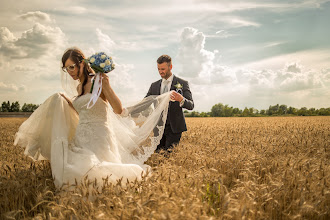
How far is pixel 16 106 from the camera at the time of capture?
232ft

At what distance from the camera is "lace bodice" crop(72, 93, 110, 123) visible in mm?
4570

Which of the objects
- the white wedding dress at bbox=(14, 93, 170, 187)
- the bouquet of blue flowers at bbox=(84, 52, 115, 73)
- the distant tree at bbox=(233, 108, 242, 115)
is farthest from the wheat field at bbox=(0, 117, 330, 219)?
the distant tree at bbox=(233, 108, 242, 115)

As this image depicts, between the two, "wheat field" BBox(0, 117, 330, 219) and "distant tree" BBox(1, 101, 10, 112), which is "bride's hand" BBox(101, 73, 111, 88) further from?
"distant tree" BBox(1, 101, 10, 112)

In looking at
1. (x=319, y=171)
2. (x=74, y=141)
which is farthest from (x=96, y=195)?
(x=319, y=171)

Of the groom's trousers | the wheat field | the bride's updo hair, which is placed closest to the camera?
the wheat field

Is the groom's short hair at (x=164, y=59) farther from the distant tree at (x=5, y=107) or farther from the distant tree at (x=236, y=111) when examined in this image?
the distant tree at (x=5, y=107)

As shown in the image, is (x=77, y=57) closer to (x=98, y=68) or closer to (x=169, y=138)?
(x=98, y=68)

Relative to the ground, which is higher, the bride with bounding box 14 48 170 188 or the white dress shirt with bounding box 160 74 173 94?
the white dress shirt with bounding box 160 74 173 94

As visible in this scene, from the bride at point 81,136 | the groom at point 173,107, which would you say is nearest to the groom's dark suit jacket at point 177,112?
the groom at point 173,107

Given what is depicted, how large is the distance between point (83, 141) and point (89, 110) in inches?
21.1

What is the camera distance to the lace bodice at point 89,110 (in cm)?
457

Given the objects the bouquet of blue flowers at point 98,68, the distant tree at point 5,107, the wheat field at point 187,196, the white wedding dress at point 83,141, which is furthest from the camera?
the distant tree at point 5,107

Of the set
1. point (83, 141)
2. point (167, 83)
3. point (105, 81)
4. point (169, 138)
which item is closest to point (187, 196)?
point (83, 141)

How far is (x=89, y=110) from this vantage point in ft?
15.0
